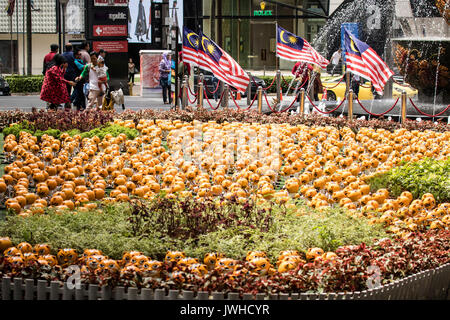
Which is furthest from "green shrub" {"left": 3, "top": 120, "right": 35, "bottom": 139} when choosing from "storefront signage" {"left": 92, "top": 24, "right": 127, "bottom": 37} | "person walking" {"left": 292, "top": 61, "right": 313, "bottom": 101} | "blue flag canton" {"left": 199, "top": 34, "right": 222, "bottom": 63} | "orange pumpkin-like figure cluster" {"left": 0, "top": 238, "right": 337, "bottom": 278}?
"storefront signage" {"left": 92, "top": 24, "right": 127, "bottom": 37}

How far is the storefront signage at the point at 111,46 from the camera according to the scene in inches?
1184

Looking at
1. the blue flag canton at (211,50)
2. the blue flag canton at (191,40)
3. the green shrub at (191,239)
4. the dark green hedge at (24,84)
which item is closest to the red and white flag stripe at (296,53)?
the blue flag canton at (211,50)

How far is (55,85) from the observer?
1777cm

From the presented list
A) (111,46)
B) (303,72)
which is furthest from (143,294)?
(111,46)

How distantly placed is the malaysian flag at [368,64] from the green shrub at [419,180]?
674 centimetres

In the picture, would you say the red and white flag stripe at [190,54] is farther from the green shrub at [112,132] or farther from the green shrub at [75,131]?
the green shrub at [112,132]

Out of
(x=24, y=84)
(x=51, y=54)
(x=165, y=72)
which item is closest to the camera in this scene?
(x=51, y=54)

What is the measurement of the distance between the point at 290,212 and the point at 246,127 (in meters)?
6.36

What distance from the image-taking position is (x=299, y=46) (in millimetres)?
18719

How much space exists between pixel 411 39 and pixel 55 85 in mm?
9084

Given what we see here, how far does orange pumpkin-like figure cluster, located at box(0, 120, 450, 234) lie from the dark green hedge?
926 inches

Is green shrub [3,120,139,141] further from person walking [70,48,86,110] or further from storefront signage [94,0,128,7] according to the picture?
storefront signage [94,0,128,7]

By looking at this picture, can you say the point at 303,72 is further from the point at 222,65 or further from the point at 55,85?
the point at 55,85

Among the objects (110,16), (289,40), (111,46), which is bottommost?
(289,40)
